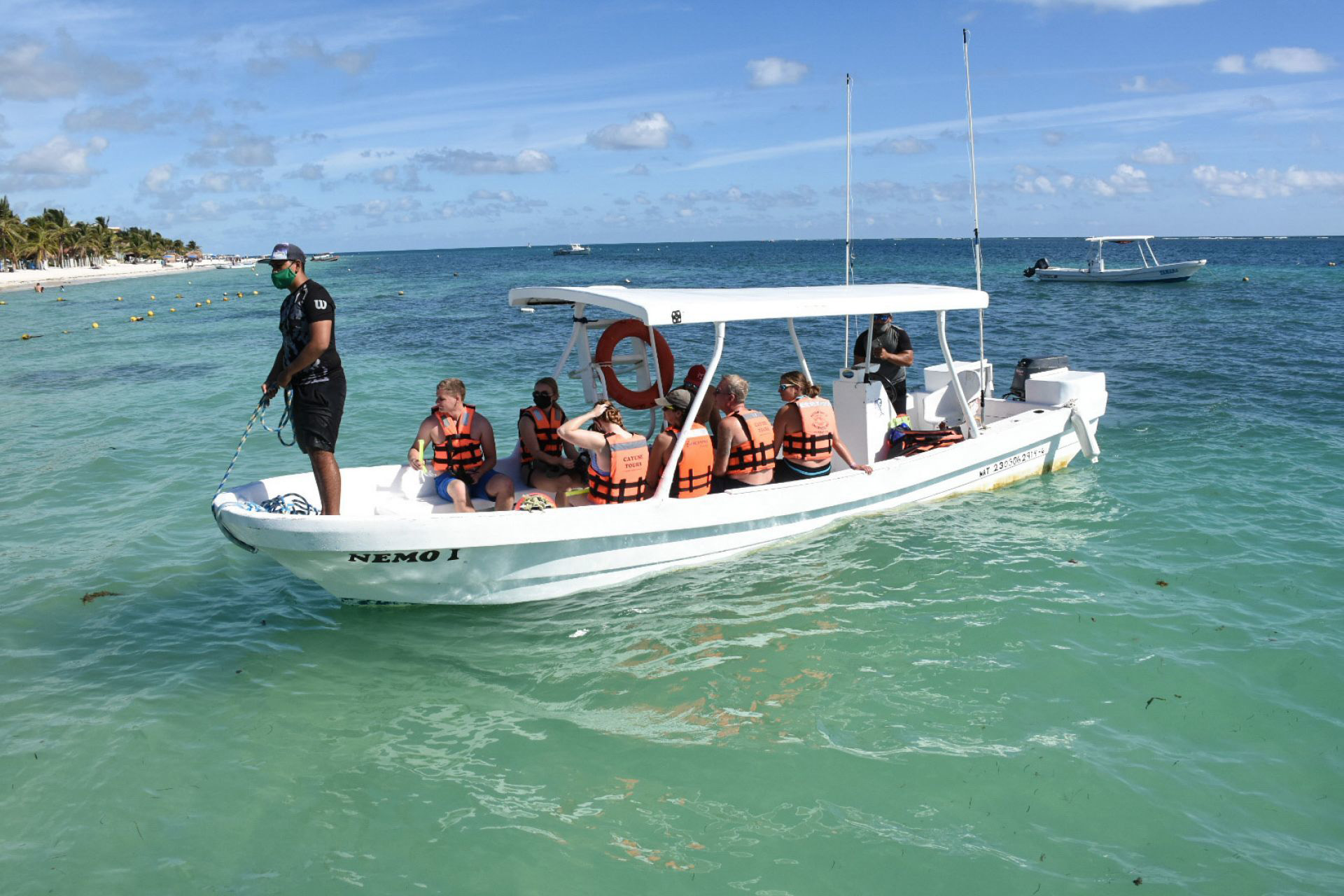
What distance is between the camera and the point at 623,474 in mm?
6926

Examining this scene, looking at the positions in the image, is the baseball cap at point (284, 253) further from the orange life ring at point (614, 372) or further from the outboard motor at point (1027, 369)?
the outboard motor at point (1027, 369)

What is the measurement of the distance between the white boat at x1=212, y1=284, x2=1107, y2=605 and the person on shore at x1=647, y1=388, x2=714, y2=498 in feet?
0.50

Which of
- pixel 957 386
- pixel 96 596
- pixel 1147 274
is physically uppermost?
pixel 1147 274

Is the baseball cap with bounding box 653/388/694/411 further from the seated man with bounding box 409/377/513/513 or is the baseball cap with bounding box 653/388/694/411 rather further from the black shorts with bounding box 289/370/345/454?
the black shorts with bounding box 289/370/345/454

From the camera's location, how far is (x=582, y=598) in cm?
706

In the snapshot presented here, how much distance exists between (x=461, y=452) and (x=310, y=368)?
1.59 metres

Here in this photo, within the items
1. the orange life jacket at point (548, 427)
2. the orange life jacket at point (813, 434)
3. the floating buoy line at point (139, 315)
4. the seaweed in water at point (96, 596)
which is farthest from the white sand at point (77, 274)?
the orange life jacket at point (813, 434)

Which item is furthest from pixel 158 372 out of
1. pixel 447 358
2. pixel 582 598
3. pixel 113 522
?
pixel 582 598

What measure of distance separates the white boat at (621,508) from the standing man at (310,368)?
1.59ft

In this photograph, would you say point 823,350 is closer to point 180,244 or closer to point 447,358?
point 447,358

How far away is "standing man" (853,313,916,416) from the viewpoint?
991cm

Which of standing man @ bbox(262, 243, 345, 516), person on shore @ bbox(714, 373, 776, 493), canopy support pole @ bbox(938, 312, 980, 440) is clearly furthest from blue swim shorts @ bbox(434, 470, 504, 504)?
canopy support pole @ bbox(938, 312, 980, 440)

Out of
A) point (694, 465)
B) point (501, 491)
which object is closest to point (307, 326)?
point (501, 491)

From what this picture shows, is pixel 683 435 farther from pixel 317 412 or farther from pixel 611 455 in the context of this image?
pixel 317 412
